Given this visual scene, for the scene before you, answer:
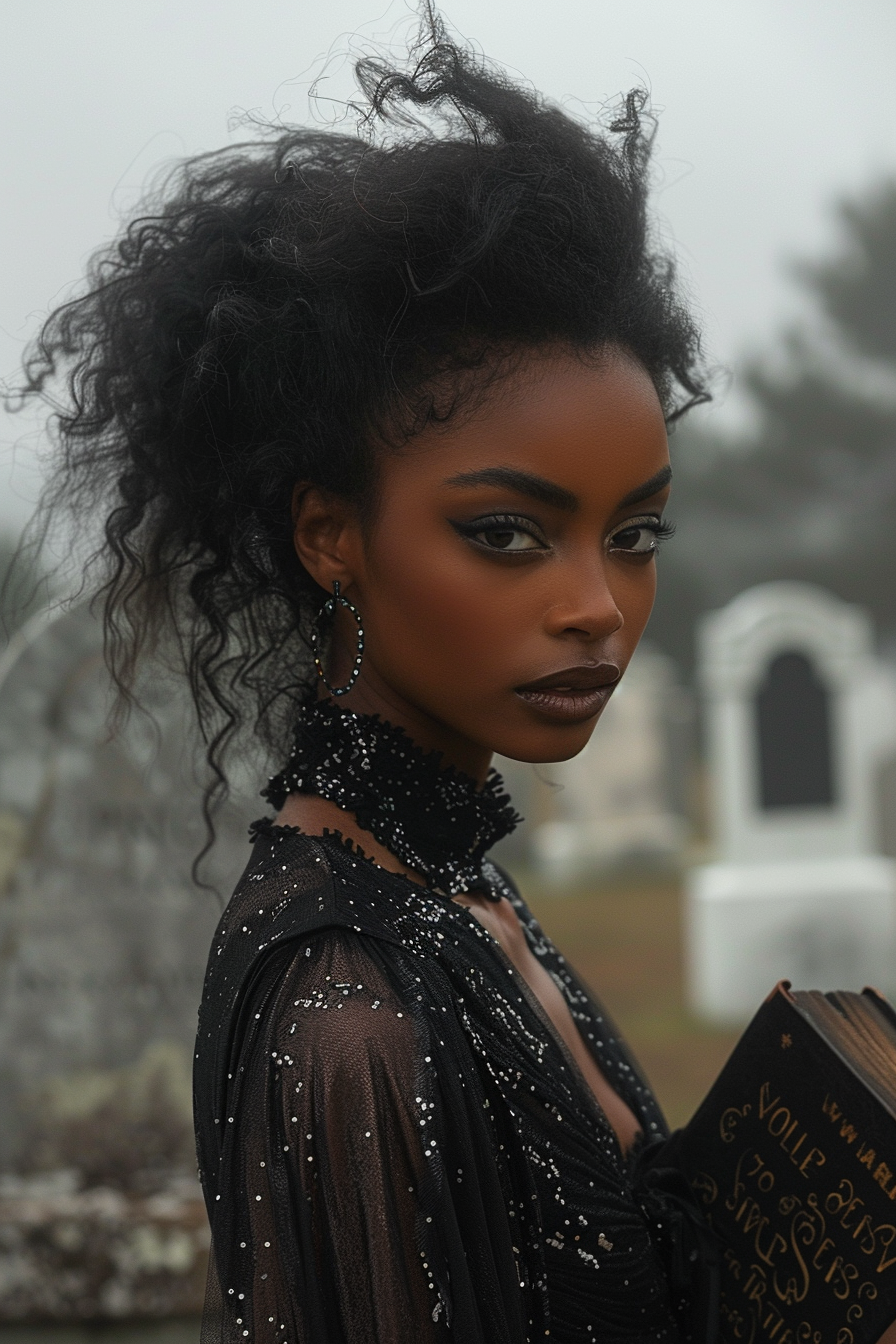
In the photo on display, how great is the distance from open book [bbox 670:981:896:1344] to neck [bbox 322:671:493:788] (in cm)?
44

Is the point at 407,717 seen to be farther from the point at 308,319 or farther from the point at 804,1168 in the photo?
the point at 804,1168

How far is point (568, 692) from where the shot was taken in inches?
55.3

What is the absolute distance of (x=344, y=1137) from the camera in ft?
4.00

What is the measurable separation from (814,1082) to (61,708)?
10.9 feet

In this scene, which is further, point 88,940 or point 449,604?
point 88,940

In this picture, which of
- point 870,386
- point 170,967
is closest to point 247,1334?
point 170,967

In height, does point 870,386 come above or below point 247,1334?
above

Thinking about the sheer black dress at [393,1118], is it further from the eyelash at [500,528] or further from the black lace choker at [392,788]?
the eyelash at [500,528]

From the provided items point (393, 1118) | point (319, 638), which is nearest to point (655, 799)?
point (319, 638)

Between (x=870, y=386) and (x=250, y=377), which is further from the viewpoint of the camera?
(x=870, y=386)

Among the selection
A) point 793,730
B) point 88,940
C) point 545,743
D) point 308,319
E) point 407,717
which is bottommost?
point 545,743

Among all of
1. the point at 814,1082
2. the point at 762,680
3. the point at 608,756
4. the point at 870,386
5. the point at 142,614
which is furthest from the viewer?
the point at 870,386

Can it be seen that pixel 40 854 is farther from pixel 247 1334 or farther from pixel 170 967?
pixel 247 1334

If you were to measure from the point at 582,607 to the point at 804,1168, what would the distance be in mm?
627
